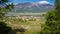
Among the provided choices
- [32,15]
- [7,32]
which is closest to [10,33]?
[7,32]

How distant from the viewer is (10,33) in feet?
46.1

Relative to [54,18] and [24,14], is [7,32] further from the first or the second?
[24,14]

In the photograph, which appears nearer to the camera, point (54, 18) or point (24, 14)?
point (54, 18)

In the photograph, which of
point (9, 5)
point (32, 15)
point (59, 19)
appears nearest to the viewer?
point (59, 19)

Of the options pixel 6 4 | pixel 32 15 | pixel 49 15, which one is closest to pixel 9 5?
pixel 6 4

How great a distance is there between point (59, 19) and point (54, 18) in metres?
0.26

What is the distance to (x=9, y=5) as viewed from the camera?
13594 mm

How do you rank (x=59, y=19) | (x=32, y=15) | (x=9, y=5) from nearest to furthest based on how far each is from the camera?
1. (x=59, y=19)
2. (x=9, y=5)
3. (x=32, y=15)

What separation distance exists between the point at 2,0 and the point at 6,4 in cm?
48

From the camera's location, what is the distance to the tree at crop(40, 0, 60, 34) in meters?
9.94

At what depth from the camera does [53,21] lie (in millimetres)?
9930

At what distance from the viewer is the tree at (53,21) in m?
9.94

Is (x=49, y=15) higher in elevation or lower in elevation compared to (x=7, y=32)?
higher

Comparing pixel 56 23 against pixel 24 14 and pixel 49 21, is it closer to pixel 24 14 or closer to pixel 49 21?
pixel 49 21
